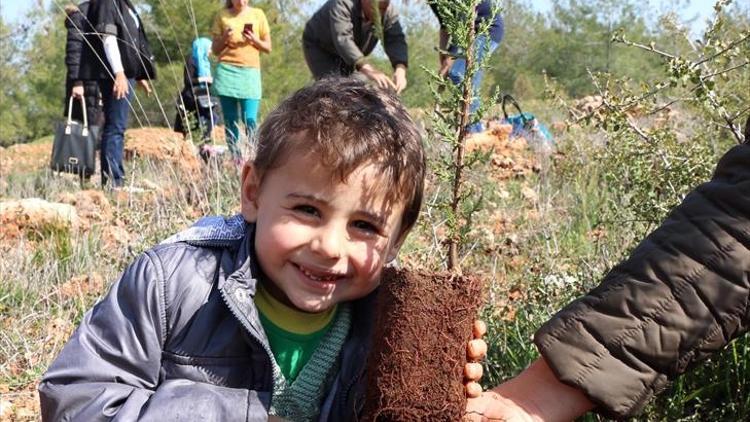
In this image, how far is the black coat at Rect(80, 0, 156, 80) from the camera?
6566 millimetres

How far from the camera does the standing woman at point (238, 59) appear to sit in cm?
715

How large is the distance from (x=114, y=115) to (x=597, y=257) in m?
4.73

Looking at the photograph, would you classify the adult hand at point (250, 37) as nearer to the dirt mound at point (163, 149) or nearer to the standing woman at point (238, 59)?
the standing woman at point (238, 59)

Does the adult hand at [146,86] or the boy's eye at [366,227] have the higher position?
the adult hand at [146,86]

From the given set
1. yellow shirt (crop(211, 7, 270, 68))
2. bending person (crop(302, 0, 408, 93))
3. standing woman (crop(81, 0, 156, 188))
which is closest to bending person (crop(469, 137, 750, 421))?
bending person (crop(302, 0, 408, 93))

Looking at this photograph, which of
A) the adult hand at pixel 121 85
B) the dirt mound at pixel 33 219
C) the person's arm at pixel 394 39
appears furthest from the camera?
the adult hand at pixel 121 85

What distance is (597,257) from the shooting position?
11.1 ft

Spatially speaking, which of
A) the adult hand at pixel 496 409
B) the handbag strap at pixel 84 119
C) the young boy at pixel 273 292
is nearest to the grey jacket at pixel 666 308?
the adult hand at pixel 496 409

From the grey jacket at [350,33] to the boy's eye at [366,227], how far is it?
3.93 metres

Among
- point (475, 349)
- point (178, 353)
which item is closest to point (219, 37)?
point (178, 353)

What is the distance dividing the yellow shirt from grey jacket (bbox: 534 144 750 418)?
18.6 ft

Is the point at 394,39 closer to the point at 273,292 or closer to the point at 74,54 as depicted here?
the point at 74,54

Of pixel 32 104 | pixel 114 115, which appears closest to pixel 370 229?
pixel 114 115

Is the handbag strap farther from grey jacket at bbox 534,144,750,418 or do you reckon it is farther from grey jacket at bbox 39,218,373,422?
grey jacket at bbox 534,144,750,418
